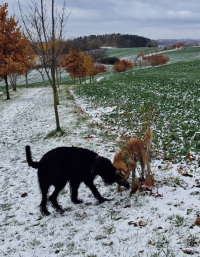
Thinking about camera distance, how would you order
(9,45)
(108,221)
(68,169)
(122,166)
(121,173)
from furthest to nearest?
(9,45)
(122,166)
(121,173)
(68,169)
(108,221)

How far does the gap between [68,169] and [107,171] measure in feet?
2.61

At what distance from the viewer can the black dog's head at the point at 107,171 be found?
5.07 metres

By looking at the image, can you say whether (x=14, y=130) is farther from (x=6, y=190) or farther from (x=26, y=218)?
(x=26, y=218)

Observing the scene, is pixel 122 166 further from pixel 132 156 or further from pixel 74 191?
pixel 74 191

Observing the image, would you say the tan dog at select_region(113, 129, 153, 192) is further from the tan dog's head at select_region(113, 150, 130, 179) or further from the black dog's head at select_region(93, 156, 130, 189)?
the black dog's head at select_region(93, 156, 130, 189)

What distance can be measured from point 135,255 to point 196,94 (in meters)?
14.4

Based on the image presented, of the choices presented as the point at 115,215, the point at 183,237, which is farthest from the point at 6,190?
the point at 183,237

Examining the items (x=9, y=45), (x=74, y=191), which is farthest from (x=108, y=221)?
(x=9, y=45)

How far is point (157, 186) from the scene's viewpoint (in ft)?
18.0

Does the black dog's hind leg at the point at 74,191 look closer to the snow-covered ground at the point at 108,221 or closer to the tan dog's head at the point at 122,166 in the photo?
the snow-covered ground at the point at 108,221

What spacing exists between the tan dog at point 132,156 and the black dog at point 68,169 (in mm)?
217

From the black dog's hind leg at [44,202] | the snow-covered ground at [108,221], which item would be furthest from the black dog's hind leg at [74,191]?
the black dog's hind leg at [44,202]

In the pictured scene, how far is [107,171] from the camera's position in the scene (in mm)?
5117

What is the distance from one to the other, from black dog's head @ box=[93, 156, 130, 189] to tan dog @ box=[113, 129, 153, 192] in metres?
0.11
